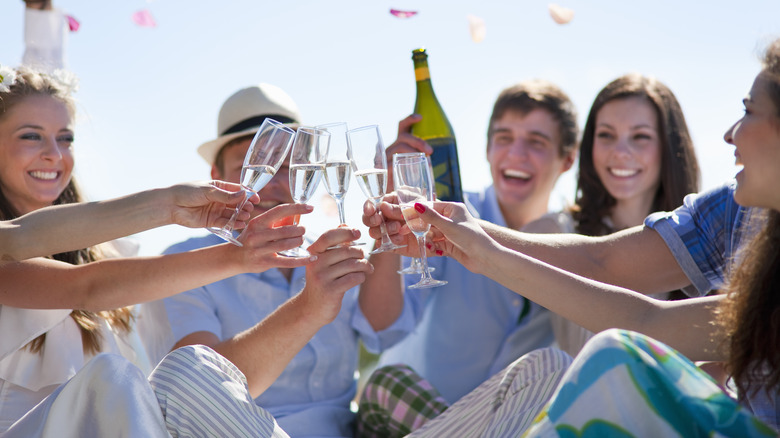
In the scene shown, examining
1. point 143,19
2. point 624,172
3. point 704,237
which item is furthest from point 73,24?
point 704,237

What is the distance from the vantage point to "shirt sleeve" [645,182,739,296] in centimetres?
303

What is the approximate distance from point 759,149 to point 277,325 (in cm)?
187

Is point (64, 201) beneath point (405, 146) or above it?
beneath

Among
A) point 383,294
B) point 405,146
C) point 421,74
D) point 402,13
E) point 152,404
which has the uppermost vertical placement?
point 402,13

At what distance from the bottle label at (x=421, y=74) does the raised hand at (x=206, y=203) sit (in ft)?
5.74

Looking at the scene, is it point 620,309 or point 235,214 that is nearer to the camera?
point 620,309

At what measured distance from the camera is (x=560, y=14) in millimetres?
5902

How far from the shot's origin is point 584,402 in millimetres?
1777

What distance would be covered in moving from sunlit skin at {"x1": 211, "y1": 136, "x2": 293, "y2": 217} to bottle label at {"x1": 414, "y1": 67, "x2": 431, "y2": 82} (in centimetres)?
87

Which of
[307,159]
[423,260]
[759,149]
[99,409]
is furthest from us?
[423,260]

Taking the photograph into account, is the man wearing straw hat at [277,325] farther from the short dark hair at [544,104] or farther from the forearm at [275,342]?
the short dark hair at [544,104]

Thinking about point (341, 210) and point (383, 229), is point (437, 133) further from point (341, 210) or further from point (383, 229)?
point (341, 210)

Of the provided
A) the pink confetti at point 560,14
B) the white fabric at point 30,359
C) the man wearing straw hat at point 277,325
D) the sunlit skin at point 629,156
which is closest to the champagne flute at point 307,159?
the man wearing straw hat at point 277,325

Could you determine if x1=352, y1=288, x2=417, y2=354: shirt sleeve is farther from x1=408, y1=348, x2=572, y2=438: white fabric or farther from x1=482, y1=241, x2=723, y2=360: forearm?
x1=482, y1=241, x2=723, y2=360: forearm
